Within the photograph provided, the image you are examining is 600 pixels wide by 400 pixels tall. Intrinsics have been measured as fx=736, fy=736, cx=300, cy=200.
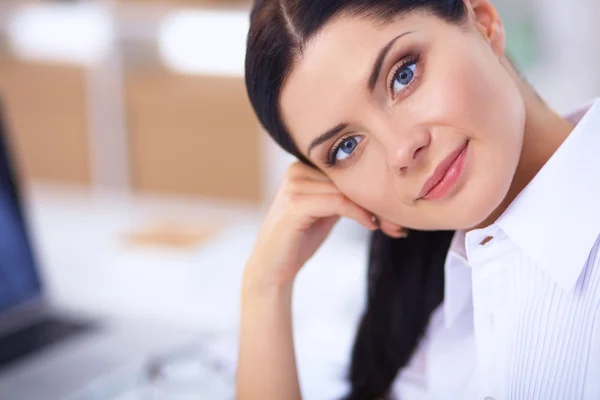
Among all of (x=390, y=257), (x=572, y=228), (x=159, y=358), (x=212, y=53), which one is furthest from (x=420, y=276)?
(x=212, y=53)

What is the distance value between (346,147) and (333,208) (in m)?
0.14

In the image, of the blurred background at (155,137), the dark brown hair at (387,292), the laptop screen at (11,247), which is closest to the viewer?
the dark brown hair at (387,292)

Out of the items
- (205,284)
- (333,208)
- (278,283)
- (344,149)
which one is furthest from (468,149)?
(205,284)

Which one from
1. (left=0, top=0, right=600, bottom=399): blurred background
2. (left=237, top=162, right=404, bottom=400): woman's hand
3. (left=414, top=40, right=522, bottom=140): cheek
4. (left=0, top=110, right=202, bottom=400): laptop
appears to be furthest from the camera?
(left=0, top=0, right=600, bottom=399): blurred background

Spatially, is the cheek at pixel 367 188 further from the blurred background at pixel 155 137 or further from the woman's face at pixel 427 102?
the blurred background at pixel 155 137

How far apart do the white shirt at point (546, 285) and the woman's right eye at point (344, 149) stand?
146 millimetres

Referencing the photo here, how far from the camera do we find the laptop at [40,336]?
111cm

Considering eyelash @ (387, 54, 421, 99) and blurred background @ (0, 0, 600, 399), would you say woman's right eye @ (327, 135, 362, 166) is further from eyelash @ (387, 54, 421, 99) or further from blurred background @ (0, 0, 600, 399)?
blurred background @ (0, 0, 600, 399)

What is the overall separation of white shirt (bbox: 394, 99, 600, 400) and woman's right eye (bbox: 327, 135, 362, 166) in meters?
0.15

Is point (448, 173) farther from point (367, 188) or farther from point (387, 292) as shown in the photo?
point (387, 292)

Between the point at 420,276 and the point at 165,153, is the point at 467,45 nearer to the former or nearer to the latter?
the point at 420,276

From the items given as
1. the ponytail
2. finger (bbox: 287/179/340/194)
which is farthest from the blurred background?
finger (bbox: 287/179/340/194)

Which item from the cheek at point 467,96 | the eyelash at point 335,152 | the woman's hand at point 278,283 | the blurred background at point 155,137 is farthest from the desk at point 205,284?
the cheek at point 467,96

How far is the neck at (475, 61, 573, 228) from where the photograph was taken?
0.74 metres
